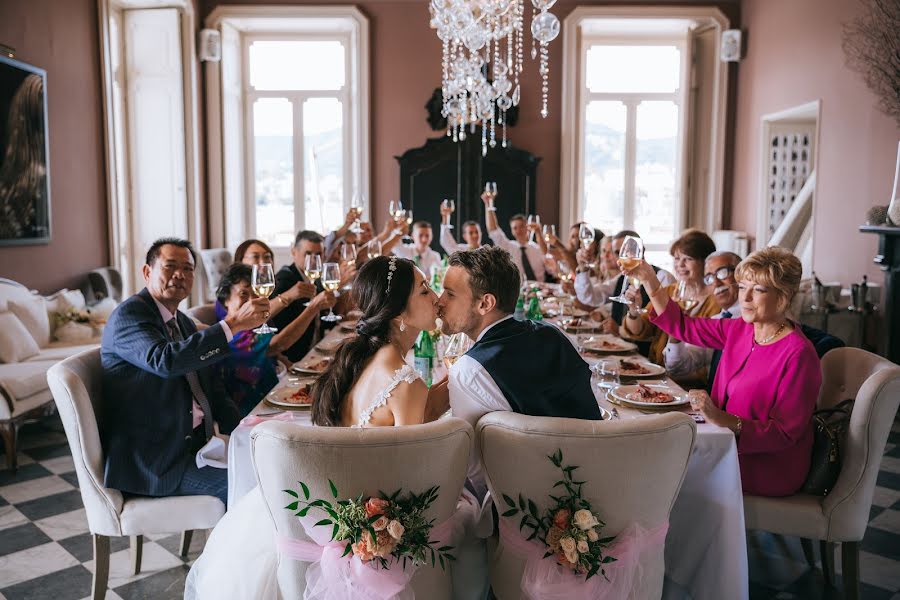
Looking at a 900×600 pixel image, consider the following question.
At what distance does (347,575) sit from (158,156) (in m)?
7.46

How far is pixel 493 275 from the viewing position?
6.61ft

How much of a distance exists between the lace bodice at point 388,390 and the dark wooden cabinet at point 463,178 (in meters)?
6.49

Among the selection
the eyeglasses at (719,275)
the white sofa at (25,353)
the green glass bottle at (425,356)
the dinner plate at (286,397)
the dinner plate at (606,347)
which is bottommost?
the white sofa at (25,353)

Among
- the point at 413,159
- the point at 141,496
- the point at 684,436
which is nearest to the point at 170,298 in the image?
the point at 141,496

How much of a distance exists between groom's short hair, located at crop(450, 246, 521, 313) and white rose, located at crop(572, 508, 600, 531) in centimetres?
61

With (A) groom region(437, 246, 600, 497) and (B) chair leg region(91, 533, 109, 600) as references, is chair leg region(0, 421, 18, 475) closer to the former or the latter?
(B) chair leg region(91, 533, 109, 600)

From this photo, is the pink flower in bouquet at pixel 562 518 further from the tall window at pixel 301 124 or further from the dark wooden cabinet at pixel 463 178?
the tall window at pixel 301 124

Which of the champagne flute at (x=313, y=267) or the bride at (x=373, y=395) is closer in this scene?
the bride at (x=373, y=395)

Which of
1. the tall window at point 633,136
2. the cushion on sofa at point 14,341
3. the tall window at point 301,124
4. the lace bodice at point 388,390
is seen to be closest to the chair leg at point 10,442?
the cushion on sofa at point 14,341

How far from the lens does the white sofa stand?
399cm

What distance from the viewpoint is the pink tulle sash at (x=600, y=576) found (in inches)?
66.1

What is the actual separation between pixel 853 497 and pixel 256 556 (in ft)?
5.67

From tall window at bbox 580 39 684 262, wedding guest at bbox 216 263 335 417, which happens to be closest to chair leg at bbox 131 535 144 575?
wedding guest at bbox 216 263 335 417

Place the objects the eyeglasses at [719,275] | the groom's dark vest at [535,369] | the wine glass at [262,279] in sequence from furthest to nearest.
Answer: the eyeglasses at [719,275]
the wine glass at [262,279]
the groom's dark vest at [535,369]
